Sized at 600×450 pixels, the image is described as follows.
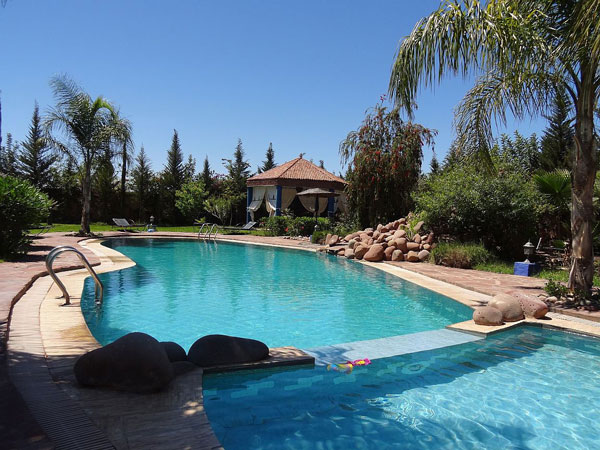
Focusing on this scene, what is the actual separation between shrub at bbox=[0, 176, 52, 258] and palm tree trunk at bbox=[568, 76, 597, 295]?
12.0 m

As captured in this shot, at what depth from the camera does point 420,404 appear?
3936 mm

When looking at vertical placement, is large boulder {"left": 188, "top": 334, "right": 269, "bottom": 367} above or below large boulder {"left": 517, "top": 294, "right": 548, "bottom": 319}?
below

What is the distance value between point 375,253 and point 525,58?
8.62m

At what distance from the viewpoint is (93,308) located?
694cm

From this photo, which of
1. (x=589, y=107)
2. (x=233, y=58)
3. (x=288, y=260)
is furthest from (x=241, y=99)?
(x=589, y=107)

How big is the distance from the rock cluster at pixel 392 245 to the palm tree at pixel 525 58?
6920 millimetres

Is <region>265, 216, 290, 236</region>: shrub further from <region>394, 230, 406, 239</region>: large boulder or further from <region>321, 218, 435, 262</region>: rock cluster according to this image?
<region>394, 230, 406, 239</region>: large boulder

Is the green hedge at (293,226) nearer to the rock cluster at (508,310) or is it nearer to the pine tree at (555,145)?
the pine tree at (555,145)

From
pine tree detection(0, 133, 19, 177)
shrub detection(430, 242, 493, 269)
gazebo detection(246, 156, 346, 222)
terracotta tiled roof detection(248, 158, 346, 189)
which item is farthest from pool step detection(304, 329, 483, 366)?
pine tree detection(0, 133, 19, 177)

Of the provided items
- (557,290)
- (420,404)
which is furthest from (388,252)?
(420,404)

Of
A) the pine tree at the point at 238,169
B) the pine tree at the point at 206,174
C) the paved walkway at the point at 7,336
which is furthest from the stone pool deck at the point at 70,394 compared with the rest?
the pine tree at the point at 206,174

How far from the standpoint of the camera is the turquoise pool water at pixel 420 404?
329 centimetres

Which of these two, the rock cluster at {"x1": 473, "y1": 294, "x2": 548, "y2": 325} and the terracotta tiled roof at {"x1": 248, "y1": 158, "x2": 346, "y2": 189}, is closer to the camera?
the rock cluster at {"x1": 473, "y1": 294, "x2": 548, "y2": 325}

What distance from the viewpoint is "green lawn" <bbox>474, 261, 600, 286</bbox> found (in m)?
9.80
